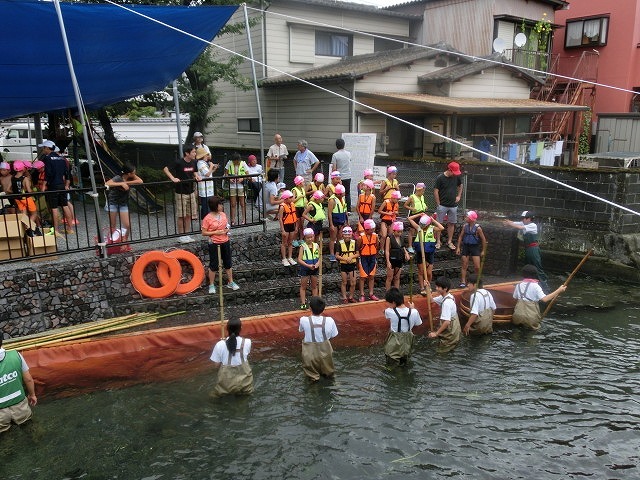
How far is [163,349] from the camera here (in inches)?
366

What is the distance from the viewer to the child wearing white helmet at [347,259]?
1062 centimetres

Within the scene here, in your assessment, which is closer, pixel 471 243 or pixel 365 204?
pixel 471 243

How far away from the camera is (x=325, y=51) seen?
22.1 metres

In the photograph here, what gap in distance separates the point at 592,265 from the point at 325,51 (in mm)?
13569

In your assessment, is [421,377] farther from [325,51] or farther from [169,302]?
[325,51]

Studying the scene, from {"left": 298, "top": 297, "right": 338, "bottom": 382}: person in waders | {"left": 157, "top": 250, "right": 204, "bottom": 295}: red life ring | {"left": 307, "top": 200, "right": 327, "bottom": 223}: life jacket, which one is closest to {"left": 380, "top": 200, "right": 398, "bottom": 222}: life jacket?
{"left": 307, "top": 200, "right": 327, "bottom": 223}: life jacket

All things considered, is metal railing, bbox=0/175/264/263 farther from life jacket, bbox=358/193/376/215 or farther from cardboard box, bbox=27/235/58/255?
life jacket, bbox=358/193/376/215

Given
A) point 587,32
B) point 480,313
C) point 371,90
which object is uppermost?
point 587,32

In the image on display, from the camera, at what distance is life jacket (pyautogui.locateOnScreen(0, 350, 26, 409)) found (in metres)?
6.82

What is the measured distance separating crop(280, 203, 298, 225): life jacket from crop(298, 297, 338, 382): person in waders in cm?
370

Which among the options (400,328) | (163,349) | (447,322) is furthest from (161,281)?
(447,322)

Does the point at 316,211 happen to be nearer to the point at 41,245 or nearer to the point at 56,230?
the point at 41,245

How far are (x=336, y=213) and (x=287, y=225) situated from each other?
1136 millimetres

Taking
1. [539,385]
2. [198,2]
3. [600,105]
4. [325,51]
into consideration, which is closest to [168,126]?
[325,51]
